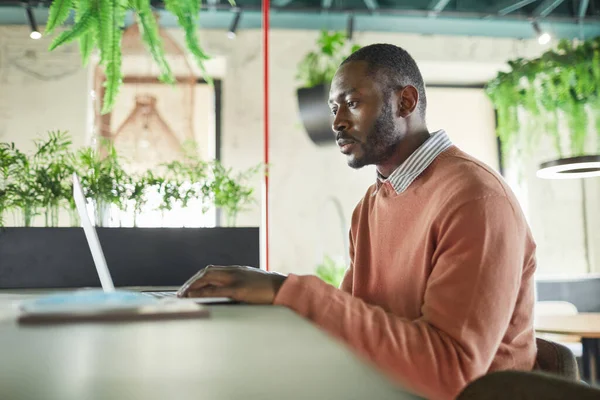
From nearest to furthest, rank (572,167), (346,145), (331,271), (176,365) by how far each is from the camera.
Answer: (176,365)
(346,145)
(572,167)
(331,271)

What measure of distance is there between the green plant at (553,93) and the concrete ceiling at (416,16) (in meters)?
0.76

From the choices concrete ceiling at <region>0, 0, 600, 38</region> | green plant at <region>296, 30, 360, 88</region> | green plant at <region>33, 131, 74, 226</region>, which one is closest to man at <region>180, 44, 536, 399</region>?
green plant at <region>33, 131, 74, 226</region>

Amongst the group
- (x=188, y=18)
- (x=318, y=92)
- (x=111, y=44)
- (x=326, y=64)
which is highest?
(x=326, y=64)

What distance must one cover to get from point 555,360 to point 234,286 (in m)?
0.79

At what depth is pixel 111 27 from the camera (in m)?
1.86

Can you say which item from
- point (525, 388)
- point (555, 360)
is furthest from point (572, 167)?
point (525, 388)

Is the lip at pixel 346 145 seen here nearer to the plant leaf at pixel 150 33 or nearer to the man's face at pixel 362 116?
the man's face at pixel 362 116

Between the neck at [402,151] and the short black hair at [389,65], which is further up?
the short black hair at [389,65]

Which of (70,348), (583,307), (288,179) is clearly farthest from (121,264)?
(583,307)

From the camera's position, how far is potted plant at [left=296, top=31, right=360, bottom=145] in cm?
422

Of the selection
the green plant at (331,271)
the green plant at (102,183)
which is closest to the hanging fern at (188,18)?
the green plant at (102,183)

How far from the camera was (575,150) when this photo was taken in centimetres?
458

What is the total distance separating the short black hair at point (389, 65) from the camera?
1.59 meters

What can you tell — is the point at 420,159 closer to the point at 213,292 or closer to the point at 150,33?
the point at 213,292
